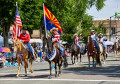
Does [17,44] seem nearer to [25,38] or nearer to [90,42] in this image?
[25,38]

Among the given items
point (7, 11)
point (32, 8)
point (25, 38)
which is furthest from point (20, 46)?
point (32, 8)

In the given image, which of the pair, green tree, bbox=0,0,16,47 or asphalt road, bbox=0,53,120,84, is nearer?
asphalt road, bbox=0,53,120,84

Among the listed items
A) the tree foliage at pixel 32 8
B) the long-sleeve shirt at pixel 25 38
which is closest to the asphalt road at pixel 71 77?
the long-sleeve shirt at pixel 25 38

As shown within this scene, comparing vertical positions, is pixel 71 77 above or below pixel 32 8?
below

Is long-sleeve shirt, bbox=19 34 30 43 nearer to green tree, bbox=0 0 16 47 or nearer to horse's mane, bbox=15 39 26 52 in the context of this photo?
horse's mane, bbox=15 39 26 52

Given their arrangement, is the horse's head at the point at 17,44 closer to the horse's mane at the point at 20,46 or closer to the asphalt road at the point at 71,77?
the horse's mane at the point at 20,46

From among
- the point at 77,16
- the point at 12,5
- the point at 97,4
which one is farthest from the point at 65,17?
the point at 97,4

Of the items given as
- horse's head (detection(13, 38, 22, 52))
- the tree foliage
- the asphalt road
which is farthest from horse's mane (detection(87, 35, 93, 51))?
the tree foliage

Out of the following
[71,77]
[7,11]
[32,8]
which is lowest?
[71,77]

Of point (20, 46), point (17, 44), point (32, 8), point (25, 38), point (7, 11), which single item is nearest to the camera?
point (17, 44)

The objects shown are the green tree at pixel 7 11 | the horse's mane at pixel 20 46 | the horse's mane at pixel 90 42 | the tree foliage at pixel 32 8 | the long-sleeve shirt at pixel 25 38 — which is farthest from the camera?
the green tree at pixel 7 11

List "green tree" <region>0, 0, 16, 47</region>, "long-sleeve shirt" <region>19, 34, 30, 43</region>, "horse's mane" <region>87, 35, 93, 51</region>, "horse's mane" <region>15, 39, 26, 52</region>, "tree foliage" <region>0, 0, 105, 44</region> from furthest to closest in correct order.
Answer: "green tree" <region>0, 0, 16, 47</region>, "tree foliage" <region>0, 0, 105, 44</region>, "horse's mane" <region>87, 35, 93, 51</region>, "long-sleeve shirt" <region>19, 34, 30, 43</region>, "horse's mane" <region>15, 39, 26, 52</region>

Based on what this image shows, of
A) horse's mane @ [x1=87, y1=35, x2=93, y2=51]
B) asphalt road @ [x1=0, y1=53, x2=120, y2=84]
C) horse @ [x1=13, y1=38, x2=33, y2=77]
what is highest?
horse's mane @ [x1=87, y1=35, x2=93, y2=51]

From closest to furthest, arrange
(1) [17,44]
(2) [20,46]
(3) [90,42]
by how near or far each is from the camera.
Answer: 1. (1) [17,44]
2. (2) [20,46]
3. (3) [90,42]
